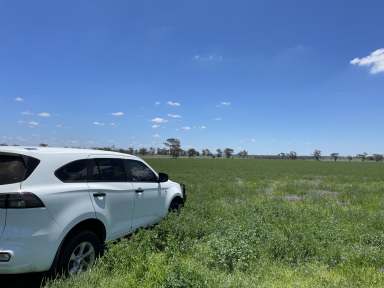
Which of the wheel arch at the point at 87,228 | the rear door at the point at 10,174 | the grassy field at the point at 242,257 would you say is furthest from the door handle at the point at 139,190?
the rear door at the point at 10,174

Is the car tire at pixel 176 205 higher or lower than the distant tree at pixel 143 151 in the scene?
lower

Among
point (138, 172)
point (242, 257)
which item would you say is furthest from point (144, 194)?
point (242, 257)

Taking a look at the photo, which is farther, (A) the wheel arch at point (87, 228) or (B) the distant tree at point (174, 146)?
(B) the distant tree at point (174, 146)

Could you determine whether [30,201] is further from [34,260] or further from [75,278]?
[75,278]

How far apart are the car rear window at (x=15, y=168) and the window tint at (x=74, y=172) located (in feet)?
1.22

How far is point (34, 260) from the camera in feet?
14.2

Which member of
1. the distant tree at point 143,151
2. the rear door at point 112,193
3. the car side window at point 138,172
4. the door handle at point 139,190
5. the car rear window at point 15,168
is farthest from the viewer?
the distant tree at point 143,151

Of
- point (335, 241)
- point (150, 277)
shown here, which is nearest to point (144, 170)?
point (150, 277)

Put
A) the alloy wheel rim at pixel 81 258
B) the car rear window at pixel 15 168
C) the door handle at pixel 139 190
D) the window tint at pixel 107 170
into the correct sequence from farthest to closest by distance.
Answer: the door handle at pixel 139 190, the window tint at pixel 107 170, the alloy wheel rim at pixel 81 258, the car rear window at pixel 15 168

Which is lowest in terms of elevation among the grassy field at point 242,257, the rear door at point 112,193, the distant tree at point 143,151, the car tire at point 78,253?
the grassy field at point 242,257

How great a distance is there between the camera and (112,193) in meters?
5.77

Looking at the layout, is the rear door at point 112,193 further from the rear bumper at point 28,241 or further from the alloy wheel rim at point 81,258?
the rear bumper at point 28,241

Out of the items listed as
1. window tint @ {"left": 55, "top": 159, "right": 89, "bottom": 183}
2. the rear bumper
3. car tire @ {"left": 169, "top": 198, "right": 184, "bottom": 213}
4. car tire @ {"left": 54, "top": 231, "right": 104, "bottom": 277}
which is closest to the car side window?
car tire @ {"left": 169, "top": 198, "right": 184, "bottom": 213}

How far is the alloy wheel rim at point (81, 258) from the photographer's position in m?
4.90
